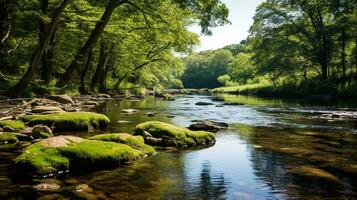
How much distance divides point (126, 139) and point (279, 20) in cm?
4763

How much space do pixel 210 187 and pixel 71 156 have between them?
12.1ft

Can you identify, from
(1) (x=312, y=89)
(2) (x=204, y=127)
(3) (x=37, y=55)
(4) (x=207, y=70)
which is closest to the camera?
(3) (x=37, y=55)

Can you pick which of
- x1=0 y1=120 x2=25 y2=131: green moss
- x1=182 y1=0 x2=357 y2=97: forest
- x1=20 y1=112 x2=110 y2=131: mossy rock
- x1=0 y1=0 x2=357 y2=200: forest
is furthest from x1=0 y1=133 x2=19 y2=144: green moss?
x1=182 y1=0 x2=357 y2=97: forest

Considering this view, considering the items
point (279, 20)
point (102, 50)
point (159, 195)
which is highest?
point (279, 20)

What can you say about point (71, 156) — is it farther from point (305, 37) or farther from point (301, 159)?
point (305, 37)

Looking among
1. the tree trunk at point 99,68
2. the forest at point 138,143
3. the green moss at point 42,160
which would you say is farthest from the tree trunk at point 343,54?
the green moss at point 42,160

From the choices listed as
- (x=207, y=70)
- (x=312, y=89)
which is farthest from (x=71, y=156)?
(x=207, y=70)

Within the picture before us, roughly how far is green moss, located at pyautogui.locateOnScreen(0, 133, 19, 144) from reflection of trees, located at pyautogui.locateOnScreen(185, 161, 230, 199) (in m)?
6.50

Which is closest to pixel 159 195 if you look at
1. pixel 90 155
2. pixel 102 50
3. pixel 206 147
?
pixel 90 155

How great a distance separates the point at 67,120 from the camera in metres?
15.9

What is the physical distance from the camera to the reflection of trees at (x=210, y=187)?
823 centimetres

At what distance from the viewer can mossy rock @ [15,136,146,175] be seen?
9.23 m

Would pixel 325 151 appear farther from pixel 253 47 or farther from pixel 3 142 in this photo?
pixel 253 47

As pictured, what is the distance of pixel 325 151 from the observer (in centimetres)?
1320
